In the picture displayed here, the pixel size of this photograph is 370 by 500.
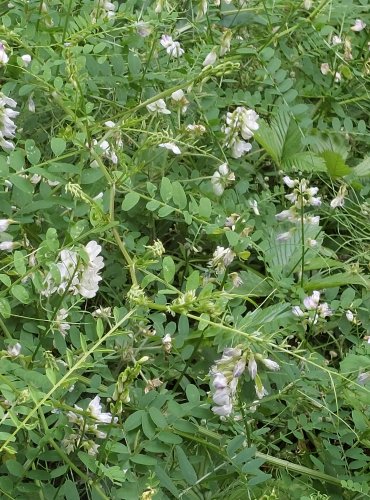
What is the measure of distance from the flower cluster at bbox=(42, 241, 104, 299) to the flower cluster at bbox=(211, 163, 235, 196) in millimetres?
538

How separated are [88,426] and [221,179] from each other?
0.67 meters

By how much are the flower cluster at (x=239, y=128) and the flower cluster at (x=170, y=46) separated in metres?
0.23

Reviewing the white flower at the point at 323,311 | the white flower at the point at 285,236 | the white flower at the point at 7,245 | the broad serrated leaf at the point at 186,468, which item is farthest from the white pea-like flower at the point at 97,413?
the white flower at the point at 285,236

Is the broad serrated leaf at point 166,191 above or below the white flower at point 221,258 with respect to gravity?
above

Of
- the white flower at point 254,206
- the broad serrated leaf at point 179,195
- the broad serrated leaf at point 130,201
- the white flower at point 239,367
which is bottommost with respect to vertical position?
the white flower at point 254,206

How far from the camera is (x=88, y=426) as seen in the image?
138cm

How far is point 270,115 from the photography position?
2279 mm

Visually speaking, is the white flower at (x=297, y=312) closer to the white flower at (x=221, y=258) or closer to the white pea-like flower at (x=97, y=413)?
the white flower at (x=221, y=258)

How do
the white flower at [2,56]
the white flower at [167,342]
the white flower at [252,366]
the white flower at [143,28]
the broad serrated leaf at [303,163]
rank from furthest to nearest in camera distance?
the broad serrated leaf at [303,163] < the white flower at [143,28] < the white flower at [2,56] < the white flower at [167,342] < the white flower at [252,366]

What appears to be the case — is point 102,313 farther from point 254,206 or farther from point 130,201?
point 254,206

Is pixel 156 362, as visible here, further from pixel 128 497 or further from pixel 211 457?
pixel 128 497

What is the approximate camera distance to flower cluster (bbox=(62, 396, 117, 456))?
1.35 meters

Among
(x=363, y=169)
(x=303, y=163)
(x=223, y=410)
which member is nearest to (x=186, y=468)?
(x=223, y=410)

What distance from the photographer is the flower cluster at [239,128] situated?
1847 mm
